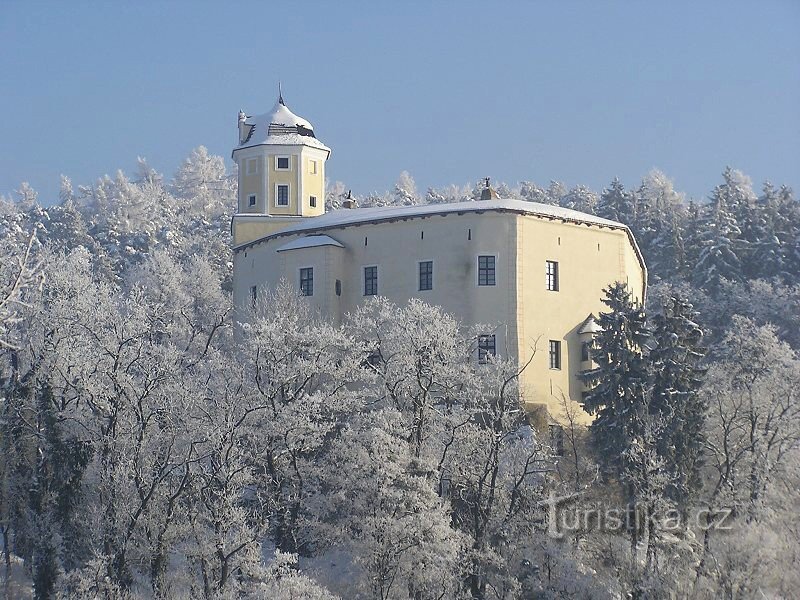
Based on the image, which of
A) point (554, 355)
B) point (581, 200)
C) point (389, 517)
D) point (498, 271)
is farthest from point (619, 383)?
point (581, 200)

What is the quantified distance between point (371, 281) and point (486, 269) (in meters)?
4.76

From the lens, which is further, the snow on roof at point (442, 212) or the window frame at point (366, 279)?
the window frame at point (366, 279)

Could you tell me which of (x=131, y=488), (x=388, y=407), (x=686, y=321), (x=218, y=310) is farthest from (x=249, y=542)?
(x=218, y=310)

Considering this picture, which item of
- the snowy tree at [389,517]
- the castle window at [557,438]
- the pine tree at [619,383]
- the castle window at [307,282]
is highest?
the castle window at [307,282]

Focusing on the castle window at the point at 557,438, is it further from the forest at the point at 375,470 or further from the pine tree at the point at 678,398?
the pine tree at the point at 678,398

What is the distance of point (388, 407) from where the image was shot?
117 ft

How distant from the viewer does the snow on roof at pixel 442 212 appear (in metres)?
46.2

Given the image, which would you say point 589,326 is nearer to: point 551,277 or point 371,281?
point 551,277

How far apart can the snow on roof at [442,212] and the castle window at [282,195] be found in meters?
4.17

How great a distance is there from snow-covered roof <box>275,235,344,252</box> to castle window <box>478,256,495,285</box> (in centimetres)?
593

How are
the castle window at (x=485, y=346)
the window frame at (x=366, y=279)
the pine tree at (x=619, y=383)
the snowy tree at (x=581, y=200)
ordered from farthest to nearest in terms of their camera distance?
1. the snowy tree at (x=581, y=200)
2. the window frame at (x=366, y=279)
3. the castle window at (x=485, y=346)
4. the pine tree at (x=619, y=383)

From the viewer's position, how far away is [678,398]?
1454 inches

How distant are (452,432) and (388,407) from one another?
218cm

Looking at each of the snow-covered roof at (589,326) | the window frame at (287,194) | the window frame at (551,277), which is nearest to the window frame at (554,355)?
the snow-covered roof at (589,326)
